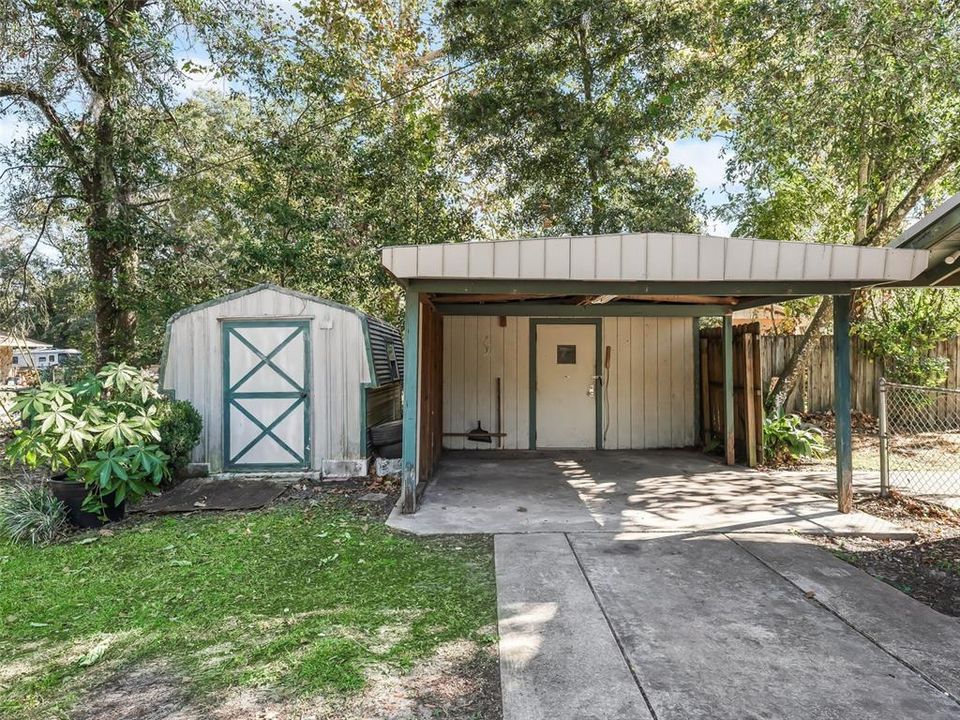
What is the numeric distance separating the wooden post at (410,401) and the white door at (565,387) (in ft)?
11.3

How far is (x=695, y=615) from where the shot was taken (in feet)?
9.73

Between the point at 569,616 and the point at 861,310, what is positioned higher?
the point at 861,310

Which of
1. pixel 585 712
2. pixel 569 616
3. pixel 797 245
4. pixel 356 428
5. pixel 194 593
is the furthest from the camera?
pixel 356 428

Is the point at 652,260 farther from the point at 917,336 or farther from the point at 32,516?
the point at 917,336

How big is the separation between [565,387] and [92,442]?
545 cm

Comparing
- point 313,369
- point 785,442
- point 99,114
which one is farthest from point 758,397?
point 99,114

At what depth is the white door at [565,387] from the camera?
8.01 metres

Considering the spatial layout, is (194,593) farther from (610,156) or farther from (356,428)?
(610,156)

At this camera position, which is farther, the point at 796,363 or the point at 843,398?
the point at 796,363

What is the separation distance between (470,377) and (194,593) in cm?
501

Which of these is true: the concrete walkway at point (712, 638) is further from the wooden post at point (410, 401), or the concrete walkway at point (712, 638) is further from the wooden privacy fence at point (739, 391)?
the wooden privacy fence at point (739, 391)

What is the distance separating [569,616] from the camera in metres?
2.93

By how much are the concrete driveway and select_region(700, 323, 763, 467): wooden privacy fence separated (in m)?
1.47

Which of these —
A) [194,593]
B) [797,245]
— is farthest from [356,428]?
[797,245]
